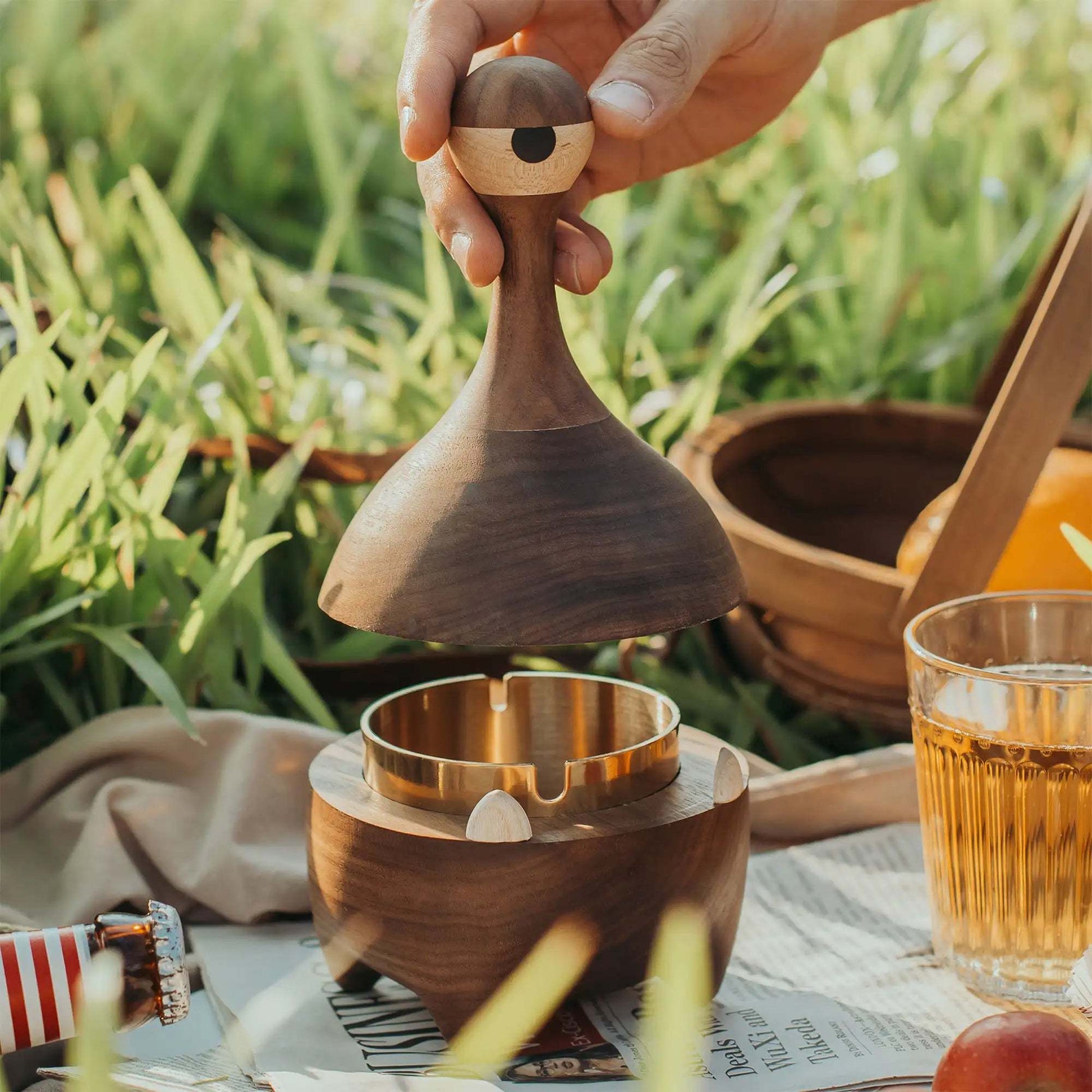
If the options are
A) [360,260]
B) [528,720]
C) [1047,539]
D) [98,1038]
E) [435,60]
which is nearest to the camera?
[98,1038]

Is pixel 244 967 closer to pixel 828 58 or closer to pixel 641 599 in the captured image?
pixel 641 599

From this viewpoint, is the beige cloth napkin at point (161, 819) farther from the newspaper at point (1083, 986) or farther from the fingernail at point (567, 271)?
the newspaper at point (1083, 986)

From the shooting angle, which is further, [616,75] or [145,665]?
[145,665]

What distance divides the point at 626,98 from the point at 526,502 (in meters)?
0.24

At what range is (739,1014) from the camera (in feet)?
2.86

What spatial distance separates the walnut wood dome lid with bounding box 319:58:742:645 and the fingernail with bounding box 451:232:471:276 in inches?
0.8

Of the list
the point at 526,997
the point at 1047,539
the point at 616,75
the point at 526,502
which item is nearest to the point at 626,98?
the point at 616,75

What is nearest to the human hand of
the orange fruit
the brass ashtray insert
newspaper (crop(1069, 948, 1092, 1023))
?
the brass ashtray insert

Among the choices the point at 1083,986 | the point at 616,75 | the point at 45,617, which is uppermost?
the point at 616,75

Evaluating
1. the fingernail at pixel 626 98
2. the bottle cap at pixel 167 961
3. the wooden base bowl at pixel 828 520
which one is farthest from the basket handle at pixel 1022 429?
the bottle cap at pixel 167 961

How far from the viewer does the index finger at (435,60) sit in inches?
29.9

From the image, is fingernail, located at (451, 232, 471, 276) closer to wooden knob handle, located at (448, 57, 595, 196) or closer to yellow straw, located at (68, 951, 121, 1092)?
wooden knob handle, located at (448, 57, 595, 196)

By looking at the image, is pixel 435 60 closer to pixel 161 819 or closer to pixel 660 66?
pixel 660 66

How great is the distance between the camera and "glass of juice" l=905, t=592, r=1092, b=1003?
2.73ft
